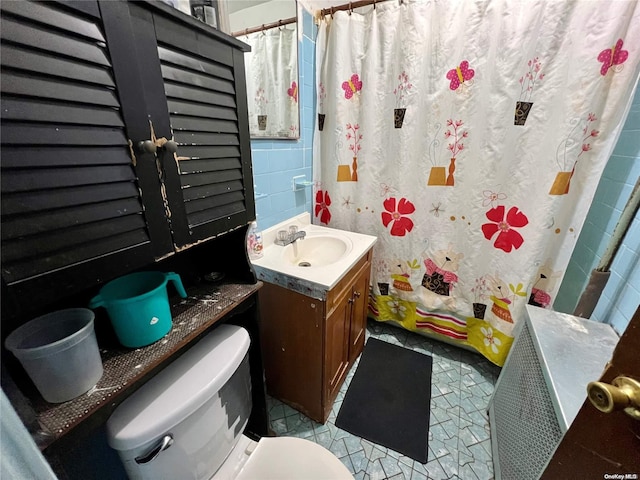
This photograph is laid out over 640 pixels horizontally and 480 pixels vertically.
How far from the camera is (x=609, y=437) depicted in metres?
0.40

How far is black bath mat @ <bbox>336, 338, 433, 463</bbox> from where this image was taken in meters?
1.23

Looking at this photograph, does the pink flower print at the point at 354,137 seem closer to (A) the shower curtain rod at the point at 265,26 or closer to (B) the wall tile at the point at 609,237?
(A) the shower curtain rod at the point at 265,26

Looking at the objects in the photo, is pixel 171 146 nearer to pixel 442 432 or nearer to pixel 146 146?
pixel 146 146

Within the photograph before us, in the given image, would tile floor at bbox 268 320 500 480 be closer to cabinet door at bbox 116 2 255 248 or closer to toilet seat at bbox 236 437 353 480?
toilet seat at bbox 236 437 353 480

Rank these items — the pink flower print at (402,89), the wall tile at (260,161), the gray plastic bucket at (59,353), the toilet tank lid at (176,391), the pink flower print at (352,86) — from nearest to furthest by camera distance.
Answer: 1. the gray plastic bucket at (59,353)
2. the toilet tank lid at (176,391)
3. the wall tile at (260,161)
4. the pink flower print at (402,89)
5. the pink flower print at (352,86)

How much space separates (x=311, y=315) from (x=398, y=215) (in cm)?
84

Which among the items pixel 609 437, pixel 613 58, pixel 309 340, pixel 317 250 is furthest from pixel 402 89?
pixel 609 437

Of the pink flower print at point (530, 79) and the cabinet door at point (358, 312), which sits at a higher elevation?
the pink flower print at point (530, 79)

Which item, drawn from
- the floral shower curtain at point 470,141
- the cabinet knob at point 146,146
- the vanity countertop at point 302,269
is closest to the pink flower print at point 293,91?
the floral shower curtain at point 470,141

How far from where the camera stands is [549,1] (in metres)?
1.03

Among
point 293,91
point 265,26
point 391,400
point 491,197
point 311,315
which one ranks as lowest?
point 391,400

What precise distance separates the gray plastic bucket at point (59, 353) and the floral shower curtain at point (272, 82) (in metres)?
0.97

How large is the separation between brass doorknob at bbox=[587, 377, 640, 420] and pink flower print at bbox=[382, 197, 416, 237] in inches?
47.8

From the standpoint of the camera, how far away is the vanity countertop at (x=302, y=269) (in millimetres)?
1031
